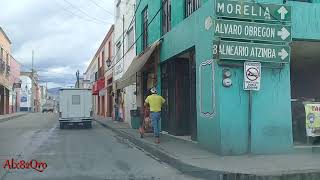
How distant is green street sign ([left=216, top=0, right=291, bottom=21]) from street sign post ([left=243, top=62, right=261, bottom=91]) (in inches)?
51.2

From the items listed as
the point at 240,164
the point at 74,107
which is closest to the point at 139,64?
the point at 74,107

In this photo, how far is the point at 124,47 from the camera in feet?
111

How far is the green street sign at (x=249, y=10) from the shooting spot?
42.2ft

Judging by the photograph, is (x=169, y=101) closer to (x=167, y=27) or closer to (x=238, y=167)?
(x=167, y=27)

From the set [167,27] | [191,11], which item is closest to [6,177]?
[191,11]

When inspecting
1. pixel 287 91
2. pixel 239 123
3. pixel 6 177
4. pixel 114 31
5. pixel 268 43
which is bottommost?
pixel 6 177

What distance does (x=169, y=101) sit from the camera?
63.3ft

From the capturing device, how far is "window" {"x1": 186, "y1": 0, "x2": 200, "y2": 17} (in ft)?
51.6

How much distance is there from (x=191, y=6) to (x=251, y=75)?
4.72 m

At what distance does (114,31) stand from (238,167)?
3034cm

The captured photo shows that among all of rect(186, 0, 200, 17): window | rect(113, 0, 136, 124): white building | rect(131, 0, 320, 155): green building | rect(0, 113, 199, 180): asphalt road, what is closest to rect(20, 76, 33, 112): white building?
rect(113, 0, 136, 124): white building

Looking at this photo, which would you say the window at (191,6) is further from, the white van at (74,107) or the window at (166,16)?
the white van at (74,107)

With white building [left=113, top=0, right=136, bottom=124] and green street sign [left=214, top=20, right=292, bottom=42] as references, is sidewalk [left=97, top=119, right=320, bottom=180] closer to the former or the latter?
green street sign [left=214, top=20, right=292, bottom=42]

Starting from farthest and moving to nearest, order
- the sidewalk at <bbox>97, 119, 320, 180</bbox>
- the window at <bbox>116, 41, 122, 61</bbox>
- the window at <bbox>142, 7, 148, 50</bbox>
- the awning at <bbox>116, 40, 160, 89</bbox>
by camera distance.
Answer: the window at <bbox>116, 41, 122, 61</bbox> < the window at <bbox>142, 7, 148, 50</bbox> < the awning at <bbox>116, 40, 160, 89</bbox> < the sidewalk at <bbox>97, 119, 320, 180</bbox>
